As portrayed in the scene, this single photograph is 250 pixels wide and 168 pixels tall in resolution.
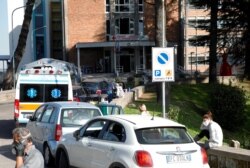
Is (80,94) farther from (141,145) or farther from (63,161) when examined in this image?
(141,145)

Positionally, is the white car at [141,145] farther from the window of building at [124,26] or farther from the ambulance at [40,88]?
the window of building at [124,26]

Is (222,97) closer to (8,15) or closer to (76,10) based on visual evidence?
(76,10)

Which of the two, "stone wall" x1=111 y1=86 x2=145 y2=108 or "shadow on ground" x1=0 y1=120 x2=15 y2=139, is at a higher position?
"stone wall" x1=111 y1=86 x2=145 y2=108

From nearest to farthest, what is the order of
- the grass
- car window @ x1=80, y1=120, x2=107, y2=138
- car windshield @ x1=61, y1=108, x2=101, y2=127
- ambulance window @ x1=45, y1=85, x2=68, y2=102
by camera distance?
car window @ x1=80, y1=120, x2=107, y2=138 < car windshield @ x1=61, y1=108, x2=101, y2=127 < ambulance window @ x1=45, y1=85, x2=68, y2=102 < the grass

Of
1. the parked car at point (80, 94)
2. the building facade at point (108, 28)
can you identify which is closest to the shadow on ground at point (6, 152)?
the parked car at point (80, 94)

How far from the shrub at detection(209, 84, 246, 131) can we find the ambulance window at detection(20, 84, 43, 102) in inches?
406

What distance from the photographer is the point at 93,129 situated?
10.8 m

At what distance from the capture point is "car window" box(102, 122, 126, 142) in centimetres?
955

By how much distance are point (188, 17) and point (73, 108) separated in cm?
6514

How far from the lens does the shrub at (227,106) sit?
26234mm

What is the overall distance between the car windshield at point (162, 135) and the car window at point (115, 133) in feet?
A: 1.18

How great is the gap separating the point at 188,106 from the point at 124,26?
44.5 meters

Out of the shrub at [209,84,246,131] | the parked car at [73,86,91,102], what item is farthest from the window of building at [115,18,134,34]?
the shrub at [209,84,246,131]

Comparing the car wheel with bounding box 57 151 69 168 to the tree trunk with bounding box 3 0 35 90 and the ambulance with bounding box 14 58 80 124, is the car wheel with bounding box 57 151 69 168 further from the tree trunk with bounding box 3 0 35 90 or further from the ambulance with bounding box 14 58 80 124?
the tree trunk with bounding box 3 0 35 90
